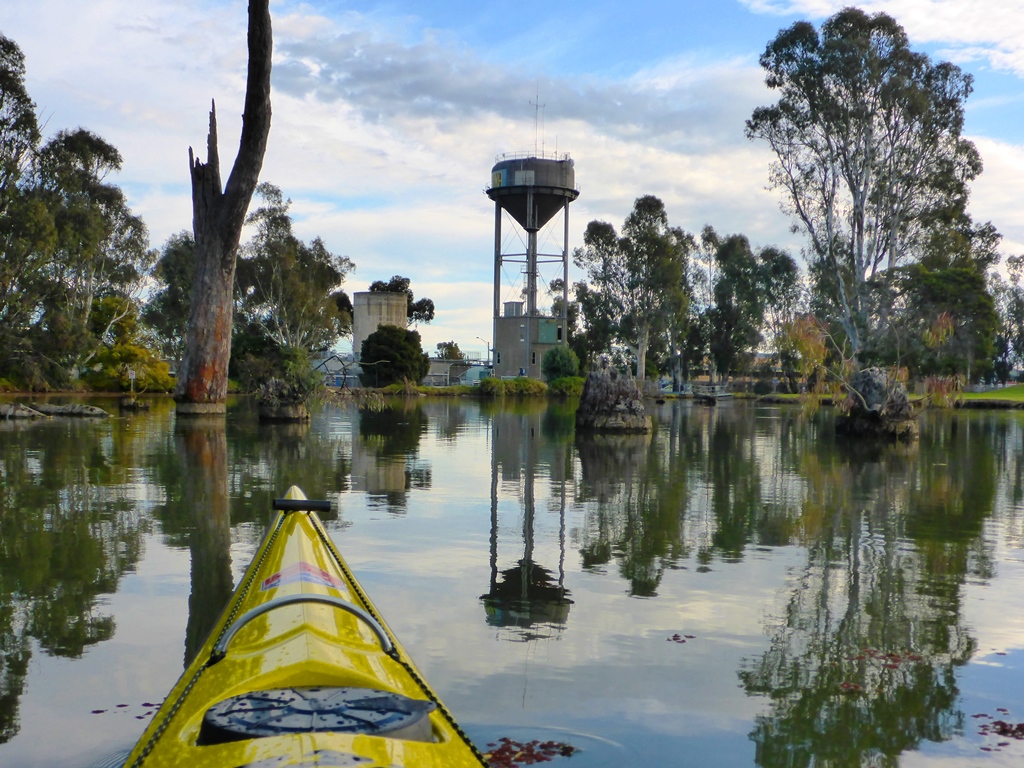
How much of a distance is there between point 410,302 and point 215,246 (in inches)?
2609

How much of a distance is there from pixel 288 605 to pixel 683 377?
244 ft

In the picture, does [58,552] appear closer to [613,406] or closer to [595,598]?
[595,598]

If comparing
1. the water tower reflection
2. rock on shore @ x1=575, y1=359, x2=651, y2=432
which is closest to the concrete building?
rock on shore @ x1=575, y1=359, x2=651, y2=432

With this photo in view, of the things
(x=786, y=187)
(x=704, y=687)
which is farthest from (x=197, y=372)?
(x=786, y=187)

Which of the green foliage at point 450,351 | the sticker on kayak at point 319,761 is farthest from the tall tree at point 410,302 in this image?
the sticker on kayak at point 319,761

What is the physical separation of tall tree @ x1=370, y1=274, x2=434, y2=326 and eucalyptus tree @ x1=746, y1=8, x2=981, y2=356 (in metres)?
52.3

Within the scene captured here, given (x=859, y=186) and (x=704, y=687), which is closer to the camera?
(x=704, y=687)

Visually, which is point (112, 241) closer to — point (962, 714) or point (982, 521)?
point (982, 521)

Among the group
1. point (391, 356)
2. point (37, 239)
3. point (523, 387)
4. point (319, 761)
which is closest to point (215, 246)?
point (37, 239)

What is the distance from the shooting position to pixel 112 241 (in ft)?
161

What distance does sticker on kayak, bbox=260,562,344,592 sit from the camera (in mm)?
3723

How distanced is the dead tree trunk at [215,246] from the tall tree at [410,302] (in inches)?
2511

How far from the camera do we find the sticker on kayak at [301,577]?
147 inches

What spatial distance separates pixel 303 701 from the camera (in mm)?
2410
